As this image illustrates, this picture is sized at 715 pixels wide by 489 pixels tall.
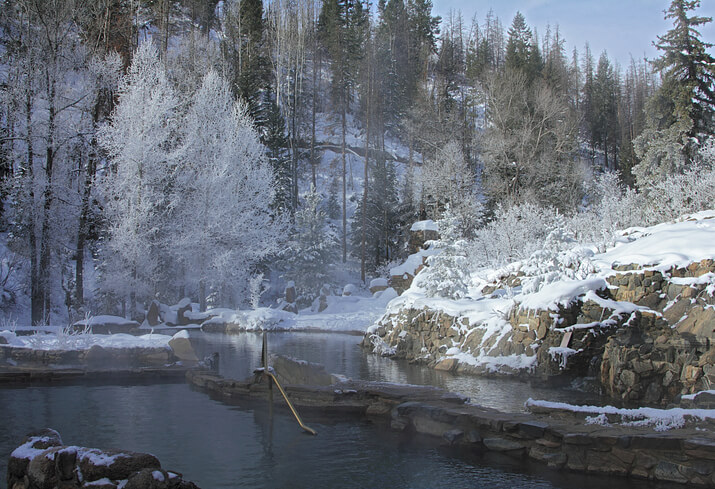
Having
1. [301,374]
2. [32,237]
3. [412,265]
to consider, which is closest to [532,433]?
[301,374]

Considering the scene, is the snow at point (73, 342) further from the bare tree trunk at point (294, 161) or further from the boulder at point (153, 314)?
the bare tree trunk at point (294, 161)

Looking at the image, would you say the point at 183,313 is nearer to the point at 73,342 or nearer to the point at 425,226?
the point at 73,342

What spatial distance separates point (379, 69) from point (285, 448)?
4227 centimetres

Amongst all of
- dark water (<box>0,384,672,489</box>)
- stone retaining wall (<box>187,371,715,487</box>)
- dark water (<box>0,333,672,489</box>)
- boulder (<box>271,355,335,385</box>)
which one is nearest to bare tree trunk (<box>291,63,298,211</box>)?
boulder (<box>271,355,335,385</box>)

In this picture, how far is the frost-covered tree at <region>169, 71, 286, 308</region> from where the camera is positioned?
2422 centimetres

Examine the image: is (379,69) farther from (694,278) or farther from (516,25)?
(694,278)

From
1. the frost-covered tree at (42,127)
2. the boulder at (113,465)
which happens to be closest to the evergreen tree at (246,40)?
the frost-covered tree at (42,127)

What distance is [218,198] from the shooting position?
24.9 m

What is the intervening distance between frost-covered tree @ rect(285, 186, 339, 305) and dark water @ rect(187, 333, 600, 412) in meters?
9.83

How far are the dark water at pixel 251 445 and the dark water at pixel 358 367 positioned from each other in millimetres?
2857

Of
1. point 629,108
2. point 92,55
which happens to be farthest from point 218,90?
point 629,108

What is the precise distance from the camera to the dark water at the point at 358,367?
35.4 ft

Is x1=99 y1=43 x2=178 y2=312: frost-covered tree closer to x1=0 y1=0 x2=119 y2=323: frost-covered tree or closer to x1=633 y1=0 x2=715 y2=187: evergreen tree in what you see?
x1=0 y1=0 x2=119 y2=323: frost-covered tree

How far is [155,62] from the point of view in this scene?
24219 millimetres
